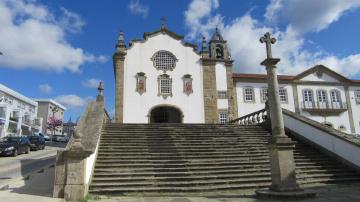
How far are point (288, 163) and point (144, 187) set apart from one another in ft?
13.2

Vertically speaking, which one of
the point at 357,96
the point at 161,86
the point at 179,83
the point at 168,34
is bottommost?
the point at 357,96

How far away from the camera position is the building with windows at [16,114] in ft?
165

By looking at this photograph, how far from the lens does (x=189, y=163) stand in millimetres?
11195

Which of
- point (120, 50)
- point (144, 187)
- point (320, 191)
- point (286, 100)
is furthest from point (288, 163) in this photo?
point (286, 100)

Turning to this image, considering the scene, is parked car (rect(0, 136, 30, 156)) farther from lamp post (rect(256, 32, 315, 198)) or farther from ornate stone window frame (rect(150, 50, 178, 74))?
lamp post (rect(256, 32, 315, 198))

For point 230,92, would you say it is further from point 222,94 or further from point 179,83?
point 179,83

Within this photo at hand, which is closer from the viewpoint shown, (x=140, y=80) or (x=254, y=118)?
(x=254, y=118)

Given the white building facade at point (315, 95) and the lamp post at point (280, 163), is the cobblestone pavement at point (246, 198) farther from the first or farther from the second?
the white building facade at point (315, 95)

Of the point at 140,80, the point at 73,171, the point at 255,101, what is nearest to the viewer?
the point at 73,171

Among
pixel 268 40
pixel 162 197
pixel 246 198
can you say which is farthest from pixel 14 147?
pixel 268 40

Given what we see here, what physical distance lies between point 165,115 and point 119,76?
557 centimetres

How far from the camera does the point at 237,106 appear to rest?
3281cm

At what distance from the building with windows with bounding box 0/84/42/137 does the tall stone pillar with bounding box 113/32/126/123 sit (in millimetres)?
28378

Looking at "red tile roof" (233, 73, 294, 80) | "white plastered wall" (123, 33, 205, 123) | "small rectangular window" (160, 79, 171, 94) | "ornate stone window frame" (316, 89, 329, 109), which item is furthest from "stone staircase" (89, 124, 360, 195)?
"ornate stone window frame" (316, 89, 329, 109)
